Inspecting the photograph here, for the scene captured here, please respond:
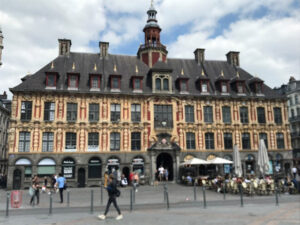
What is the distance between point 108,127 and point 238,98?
16155 mm

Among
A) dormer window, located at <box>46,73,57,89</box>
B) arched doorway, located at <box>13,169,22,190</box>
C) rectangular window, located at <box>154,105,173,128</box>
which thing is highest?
dormer window, located at <box>46,73,57,89</box>

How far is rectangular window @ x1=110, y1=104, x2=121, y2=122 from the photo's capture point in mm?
30266

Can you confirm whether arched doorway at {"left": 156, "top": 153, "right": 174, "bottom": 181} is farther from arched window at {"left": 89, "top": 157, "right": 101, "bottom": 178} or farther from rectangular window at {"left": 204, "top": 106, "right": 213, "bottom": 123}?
arched window at {"left": 89, "top": 157, "right": 101, "bottom": 178}

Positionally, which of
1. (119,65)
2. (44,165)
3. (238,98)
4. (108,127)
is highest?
(119,65)

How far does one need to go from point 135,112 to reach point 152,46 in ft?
33.4

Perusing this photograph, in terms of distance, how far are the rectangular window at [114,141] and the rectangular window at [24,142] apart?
848 cm

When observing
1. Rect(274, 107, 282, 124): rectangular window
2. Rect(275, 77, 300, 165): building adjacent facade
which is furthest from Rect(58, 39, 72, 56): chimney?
Rect(275, 77, 300, 165): building adjacent facade

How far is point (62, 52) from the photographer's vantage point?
33.7 metres

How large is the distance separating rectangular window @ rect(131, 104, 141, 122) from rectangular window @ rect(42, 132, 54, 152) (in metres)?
8.88

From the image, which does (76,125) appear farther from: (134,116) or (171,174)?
(171,174)

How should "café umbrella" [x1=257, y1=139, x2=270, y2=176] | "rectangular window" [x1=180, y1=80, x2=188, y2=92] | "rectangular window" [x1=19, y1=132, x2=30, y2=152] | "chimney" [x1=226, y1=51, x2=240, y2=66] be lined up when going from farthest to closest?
1. "chimney" [x1=226, y1=51, x2=240, y2=66]
2. "rectangular window" [x1=180, y1=80, x2=188, y2=92]
3. "rectangular window" [x1=19, y1=132, x2=30, y2=152]
4. "café umbrella" [x1=257, y1=139, x2=270, y2=176]

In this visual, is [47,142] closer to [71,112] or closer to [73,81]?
[71,112]

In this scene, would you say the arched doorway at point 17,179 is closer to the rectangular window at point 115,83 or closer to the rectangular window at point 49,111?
the rectangular window at point 49,111

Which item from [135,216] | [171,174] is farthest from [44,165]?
[135,216]
